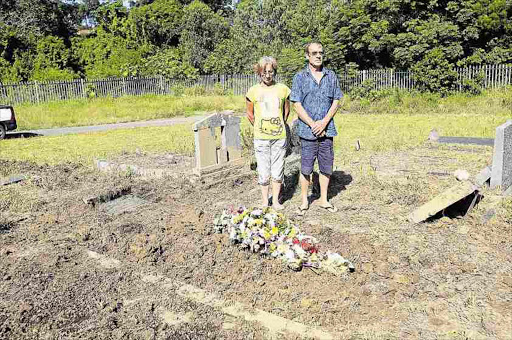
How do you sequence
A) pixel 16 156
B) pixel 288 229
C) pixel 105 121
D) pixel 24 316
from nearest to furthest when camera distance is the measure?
pixel 24 316
pixel 288 229
pixel 16 156
pixel 105 121

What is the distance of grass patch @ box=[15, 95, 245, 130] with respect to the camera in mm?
19078

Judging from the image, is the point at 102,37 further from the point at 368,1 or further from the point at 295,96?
the point at 295,96

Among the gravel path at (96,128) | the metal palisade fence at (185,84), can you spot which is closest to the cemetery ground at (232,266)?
the gravel path at (96,128)

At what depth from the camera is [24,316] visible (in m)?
3.60

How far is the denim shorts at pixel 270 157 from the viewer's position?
19.1 ft

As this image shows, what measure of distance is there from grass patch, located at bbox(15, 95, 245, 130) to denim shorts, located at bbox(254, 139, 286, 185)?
14.3 meters

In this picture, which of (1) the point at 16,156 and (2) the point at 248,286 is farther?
(1) the point at 16,156

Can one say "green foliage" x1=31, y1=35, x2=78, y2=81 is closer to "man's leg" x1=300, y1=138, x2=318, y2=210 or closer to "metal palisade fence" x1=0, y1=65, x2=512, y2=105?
"metal palisade fence" x1=0, y1=65, x2=512, y2=105

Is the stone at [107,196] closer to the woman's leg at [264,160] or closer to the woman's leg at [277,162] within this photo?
the woman's leg at [264,160]

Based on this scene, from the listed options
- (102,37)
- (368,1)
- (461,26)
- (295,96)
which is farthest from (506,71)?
(102,37)

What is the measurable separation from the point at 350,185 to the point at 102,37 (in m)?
39.1

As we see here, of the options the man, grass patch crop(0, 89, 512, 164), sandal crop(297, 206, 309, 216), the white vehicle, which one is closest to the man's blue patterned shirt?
the man

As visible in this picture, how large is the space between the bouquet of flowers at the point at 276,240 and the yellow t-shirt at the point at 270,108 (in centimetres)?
119

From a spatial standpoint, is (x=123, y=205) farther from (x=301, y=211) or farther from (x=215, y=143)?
(x=301, y=211)
